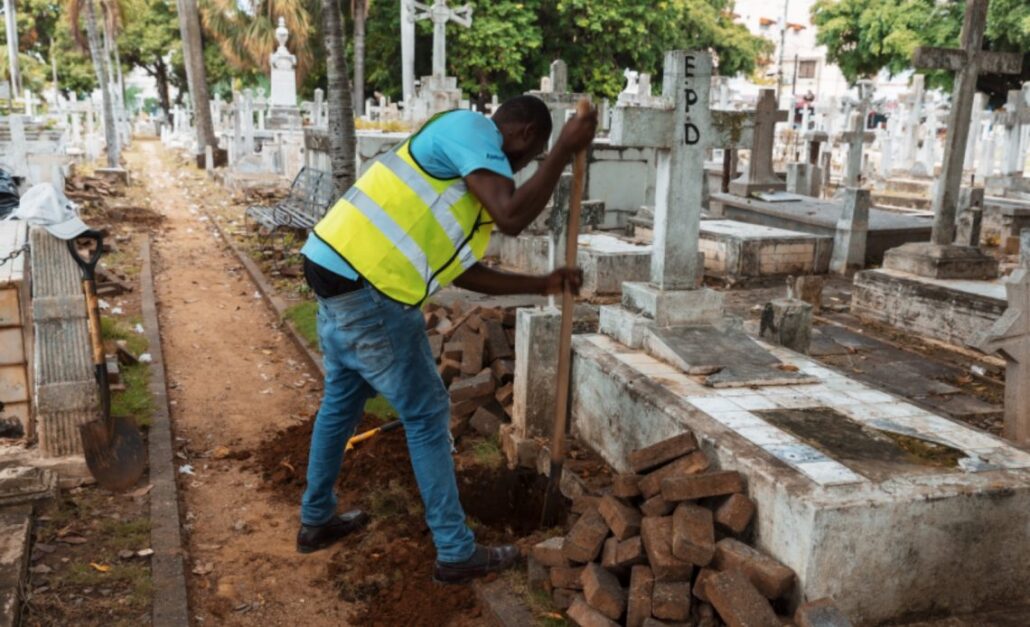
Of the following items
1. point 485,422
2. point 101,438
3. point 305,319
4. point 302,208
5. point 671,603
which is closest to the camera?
point 671,603

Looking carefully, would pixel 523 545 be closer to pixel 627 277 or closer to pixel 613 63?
pixel 627 277

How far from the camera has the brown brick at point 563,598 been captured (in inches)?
132

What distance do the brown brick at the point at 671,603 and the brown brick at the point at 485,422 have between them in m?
2.42

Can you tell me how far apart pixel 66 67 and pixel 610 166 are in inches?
1722

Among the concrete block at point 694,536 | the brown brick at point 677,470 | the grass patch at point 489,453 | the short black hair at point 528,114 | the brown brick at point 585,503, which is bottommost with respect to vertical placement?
the grass patch at point 489,453

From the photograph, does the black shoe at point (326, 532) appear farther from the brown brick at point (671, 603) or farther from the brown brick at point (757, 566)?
the brown brick at point (757, 566)

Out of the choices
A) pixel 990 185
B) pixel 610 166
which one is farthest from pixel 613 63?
pixel 610 166

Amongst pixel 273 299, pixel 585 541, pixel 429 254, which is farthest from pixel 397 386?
pixel 273 299

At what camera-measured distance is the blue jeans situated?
3445 mm

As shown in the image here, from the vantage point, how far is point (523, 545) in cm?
400

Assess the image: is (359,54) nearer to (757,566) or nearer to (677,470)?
(677,470)

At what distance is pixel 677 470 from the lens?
11.4 feet

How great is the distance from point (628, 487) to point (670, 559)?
0.46m

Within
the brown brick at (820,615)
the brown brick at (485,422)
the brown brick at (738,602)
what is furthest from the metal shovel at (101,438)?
the brown brick at (820,615)
